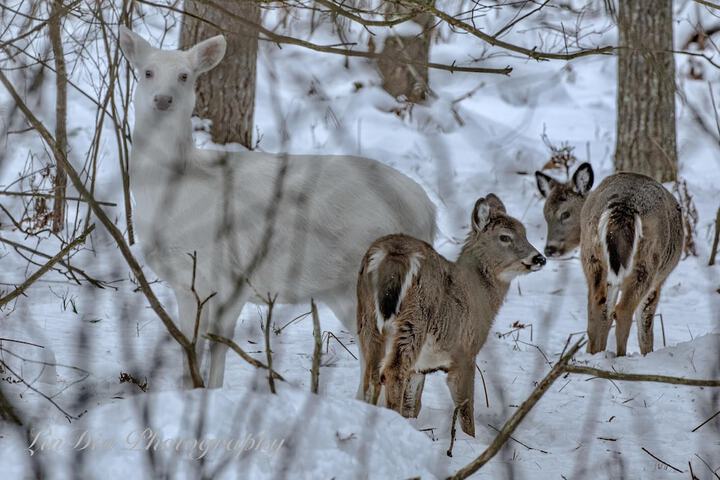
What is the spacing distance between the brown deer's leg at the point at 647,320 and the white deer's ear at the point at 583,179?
1.12 m

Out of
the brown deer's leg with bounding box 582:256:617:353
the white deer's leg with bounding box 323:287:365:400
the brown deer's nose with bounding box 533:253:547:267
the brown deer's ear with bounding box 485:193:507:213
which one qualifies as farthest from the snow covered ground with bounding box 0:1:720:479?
the brown deer's nose with bounding box 533:253:547:267

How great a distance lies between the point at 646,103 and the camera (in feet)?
37.8

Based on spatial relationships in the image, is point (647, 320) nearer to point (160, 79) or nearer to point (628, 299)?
point (628, 299)

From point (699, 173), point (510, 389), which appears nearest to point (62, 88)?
point (510, 389)

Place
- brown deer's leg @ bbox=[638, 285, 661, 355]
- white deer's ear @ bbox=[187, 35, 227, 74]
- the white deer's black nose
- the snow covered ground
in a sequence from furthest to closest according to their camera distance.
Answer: brown deer's leg @ bbox=[638, 285, 661, 355]
white deer's ear @ bbox=[187, 35, 227, 74]
the white deer's black nose
the snow covered ground

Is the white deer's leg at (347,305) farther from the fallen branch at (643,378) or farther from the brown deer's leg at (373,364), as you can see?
the fallen branch at (643,378)

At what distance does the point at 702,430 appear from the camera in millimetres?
5176

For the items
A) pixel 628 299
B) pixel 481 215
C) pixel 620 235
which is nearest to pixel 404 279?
pixel 481 215

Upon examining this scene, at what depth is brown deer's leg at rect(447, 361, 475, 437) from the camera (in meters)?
5.18

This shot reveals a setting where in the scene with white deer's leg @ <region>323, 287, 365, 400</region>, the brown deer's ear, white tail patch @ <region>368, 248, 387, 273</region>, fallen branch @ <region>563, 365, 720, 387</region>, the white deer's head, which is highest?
the white deer's head

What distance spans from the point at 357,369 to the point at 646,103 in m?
6.57

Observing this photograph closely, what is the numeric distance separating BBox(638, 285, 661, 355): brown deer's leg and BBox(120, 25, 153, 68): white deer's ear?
3889mm

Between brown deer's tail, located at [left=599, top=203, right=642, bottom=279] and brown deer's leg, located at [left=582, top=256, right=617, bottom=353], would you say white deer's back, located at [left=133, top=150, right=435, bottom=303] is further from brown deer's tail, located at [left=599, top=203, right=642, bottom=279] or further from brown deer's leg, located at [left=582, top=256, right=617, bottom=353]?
brown deer's leg, located at [left=582, top=256, right=617, bottom=353]

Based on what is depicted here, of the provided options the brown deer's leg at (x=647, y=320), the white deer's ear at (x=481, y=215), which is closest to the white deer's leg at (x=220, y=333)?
the white deer's ear at (x=481, y=215)
